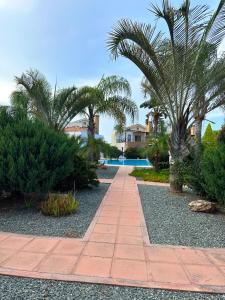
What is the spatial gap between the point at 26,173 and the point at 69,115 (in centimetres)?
980

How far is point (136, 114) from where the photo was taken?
19422 mm

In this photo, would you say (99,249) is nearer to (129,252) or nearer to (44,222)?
(129,252)

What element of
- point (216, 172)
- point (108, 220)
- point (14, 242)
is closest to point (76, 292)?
point (14, 242)

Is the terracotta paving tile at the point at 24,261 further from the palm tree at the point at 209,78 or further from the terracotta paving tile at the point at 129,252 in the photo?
the palm tree at the point at 209,78

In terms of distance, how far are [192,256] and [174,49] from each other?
6838 millimetres

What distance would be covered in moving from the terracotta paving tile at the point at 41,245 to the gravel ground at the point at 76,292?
42.5 inches

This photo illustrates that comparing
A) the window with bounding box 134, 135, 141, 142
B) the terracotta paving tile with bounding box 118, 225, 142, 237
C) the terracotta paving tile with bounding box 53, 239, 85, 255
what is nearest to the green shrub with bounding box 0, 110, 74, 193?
Answer: the terracotta paving tile with bounding box 118, 225, 142, 237

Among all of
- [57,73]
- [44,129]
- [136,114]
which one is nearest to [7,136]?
[44,129]

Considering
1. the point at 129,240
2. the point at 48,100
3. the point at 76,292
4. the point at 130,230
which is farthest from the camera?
the point at 48,100

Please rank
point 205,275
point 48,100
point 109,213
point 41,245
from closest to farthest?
point 205,275 < point 41,245 < point 109,213 < point 48,100

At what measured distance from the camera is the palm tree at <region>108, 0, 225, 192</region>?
9227 mm

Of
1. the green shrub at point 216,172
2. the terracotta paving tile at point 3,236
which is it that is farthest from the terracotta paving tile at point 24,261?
the green shrub at point 216,172

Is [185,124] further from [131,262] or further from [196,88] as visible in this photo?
[131,262]

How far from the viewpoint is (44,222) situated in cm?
646
